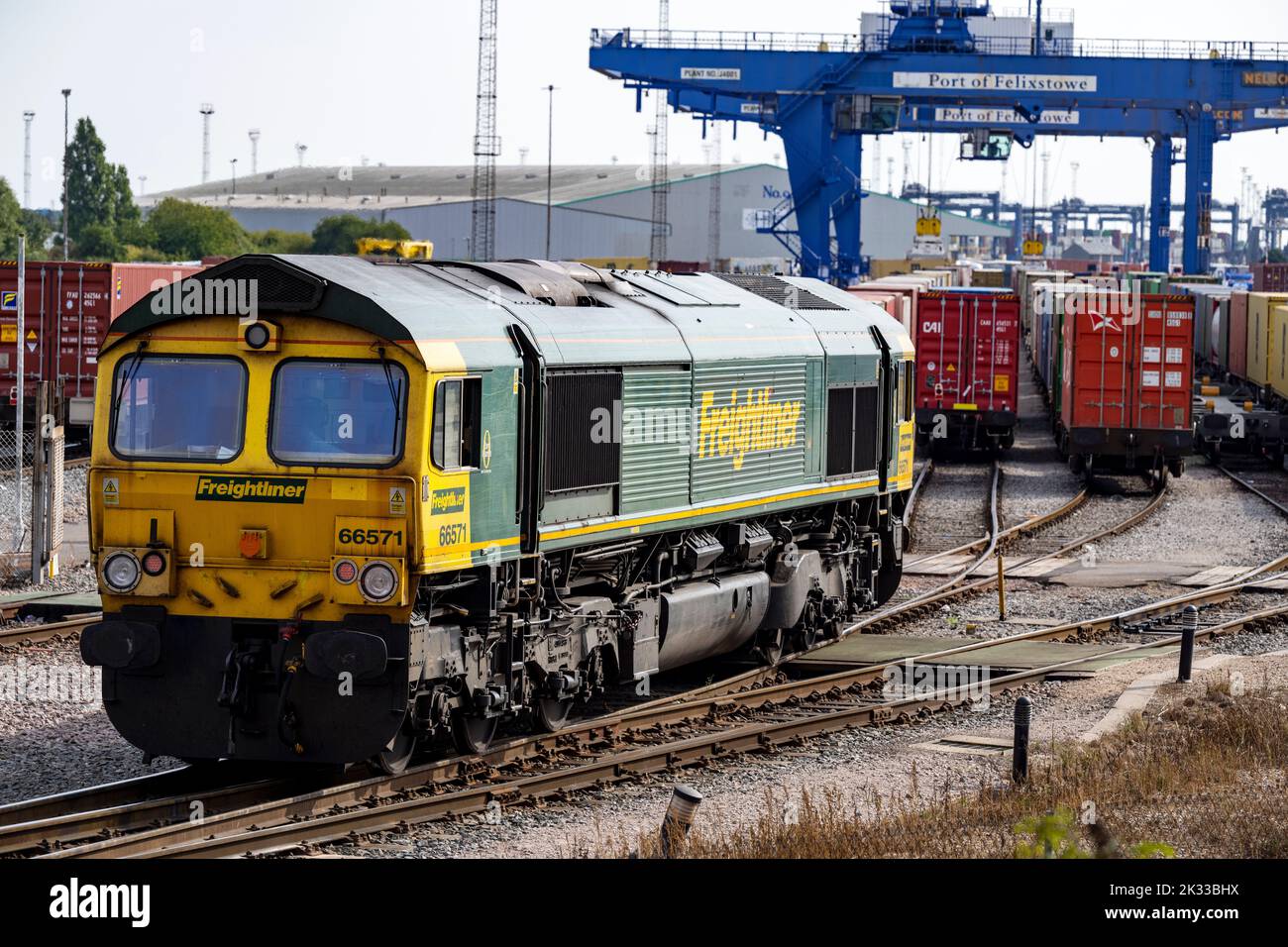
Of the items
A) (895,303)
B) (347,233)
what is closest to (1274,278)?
(895,303)

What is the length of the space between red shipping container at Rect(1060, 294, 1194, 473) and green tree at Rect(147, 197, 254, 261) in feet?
194

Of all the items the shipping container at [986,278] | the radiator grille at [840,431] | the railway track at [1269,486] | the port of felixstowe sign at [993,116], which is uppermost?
the port of felixstowe sign at [993,116]

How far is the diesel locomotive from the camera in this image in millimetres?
11242

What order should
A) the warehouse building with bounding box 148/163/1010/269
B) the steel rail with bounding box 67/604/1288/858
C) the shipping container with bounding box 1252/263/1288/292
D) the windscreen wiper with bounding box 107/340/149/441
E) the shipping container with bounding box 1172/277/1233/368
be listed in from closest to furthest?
the steel rail with bounding box 67/604/1288/858
the windscreen wiper with bounding box 107/340/149/441
the shipping container with bounding box 1172/277/1233/368
the shipping container with bounding box 1252/263/1288/292
the warehouse building with bounding box 148/163/1010/269

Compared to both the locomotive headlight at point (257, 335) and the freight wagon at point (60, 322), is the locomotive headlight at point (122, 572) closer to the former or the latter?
the locomotive headlight at point (257, 335)

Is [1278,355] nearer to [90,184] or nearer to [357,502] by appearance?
[357,502]

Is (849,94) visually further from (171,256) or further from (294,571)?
(294,571)

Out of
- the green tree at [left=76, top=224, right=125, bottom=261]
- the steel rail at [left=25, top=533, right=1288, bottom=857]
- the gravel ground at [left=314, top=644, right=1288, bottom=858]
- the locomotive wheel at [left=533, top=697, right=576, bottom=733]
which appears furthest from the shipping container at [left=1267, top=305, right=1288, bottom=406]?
the green tree at [left=76, top=224, right=125, bottom=261]

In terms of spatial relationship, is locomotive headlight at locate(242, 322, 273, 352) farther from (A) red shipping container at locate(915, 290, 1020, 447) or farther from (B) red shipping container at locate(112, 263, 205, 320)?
(A) red shipping container at locate(915, 290, 1020, 447)

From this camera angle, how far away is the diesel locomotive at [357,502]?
36.9 ft

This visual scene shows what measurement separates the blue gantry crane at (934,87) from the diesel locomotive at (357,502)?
45.5m

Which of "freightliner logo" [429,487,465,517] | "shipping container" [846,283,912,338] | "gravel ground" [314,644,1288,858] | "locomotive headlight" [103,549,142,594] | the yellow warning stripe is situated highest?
"shipping container" [846,283,912,338]

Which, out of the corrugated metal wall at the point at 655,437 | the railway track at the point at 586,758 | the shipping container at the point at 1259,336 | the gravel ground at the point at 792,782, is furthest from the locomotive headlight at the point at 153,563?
the shipping container at the point at 1259,336
